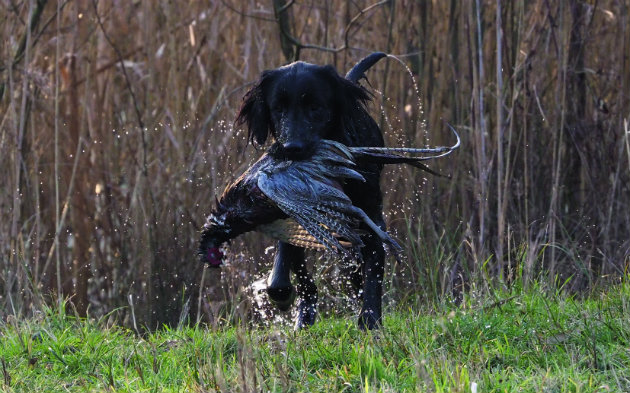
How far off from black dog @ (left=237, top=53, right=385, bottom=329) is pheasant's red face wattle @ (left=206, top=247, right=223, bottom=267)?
1.99 feet

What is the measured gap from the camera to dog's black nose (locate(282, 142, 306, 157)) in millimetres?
3564

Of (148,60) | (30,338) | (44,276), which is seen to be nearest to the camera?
(30,338)

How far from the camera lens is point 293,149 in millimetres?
3578

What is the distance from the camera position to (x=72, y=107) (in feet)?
19.1

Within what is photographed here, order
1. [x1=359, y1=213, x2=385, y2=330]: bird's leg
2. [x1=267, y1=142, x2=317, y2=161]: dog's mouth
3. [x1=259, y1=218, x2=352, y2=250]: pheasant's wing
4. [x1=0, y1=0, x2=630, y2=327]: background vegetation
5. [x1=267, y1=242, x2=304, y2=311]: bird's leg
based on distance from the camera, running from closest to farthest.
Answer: [x1=259, y1=218, x2=352, y2=250]: pheasant's wing → [x1=267, y1=142, x2=317, y2=161]: dog's mouth → [x1=359, y1=213, x2=385, y2=330]: bird's leg → [x1=267, y1=242, x2=304, y2=311]: bird's leg → [x1=0, y1=0, x2=630, y2=327]: background vegetation

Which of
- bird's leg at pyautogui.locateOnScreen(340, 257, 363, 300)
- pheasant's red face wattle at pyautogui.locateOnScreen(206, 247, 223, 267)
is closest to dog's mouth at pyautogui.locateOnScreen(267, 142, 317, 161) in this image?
pheasant's red face wattle at pyautogui.locateOnScreen(206, 247, 223, 267)

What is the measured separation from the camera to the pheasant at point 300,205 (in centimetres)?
313

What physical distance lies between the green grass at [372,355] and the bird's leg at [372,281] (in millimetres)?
76

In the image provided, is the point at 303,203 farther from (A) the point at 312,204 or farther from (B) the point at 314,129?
(B) the point at 314,129

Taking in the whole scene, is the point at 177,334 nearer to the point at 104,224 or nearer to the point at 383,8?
the point at 104,224

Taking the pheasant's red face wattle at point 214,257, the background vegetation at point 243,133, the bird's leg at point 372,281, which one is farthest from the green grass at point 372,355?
the background vegetation at point 243,133

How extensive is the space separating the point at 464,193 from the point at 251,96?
1643 mm

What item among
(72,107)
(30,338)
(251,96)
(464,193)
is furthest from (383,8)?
(30,338)

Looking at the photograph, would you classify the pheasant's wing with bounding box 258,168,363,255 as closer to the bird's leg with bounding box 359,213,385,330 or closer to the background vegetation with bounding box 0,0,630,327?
the bird's leg with bounding box 359,213,385,330
